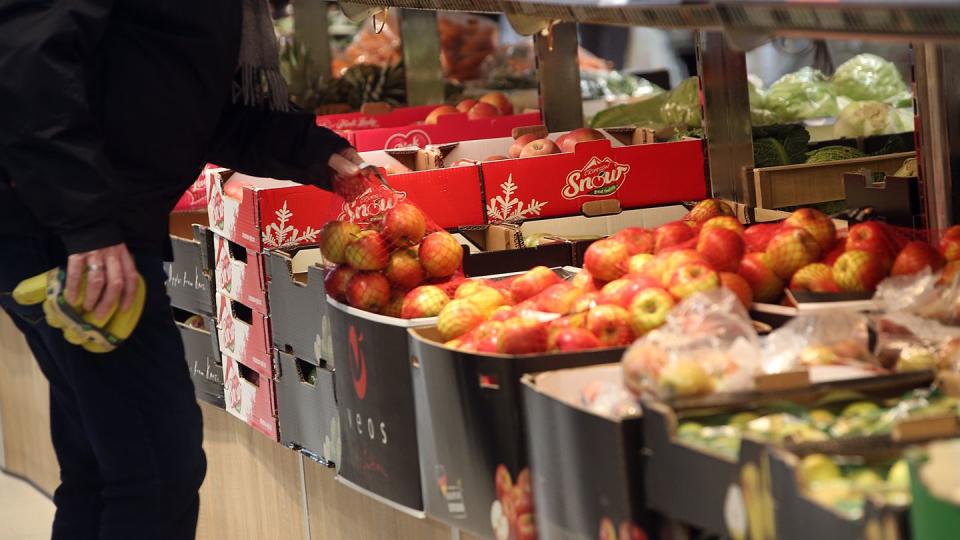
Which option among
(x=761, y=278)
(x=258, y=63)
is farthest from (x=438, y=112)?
(x=761, y=278)

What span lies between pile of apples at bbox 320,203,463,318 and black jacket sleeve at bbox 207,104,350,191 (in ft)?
0.59

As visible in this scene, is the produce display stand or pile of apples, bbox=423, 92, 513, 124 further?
pile of apples, bbox=423, 92, 513, 124

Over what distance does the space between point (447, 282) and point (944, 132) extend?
3.44ft

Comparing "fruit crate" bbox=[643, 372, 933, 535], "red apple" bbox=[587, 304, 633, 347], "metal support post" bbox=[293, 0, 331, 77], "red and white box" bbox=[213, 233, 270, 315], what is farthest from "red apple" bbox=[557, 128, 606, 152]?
"metal support post" bbox=[293, 0, 331, 77]

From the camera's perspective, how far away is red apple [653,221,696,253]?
2.71 metres

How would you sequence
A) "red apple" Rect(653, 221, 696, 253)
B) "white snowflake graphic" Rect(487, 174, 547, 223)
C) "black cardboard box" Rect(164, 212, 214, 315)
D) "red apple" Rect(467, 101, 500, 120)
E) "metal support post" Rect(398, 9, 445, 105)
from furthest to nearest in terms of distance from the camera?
"metal support post" Rect(398, 9, 445, 105) < "red apple" Rect(467, 101, 500, 120) < "black cardboard box" Rect(164, 212, 214, 315) < "white snowflake graphic" Rect(487, 174, 547, 223) < "red apple" Rect(653, 221, 696, 253)

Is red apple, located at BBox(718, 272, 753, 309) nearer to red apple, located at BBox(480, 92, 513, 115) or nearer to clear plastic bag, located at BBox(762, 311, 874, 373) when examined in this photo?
clear plastic bag, located at BBox(762, 311, 874, 373)

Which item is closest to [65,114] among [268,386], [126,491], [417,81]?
[126,491]

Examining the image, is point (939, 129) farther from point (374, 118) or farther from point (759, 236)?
point (374, 118)

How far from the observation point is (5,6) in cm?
247

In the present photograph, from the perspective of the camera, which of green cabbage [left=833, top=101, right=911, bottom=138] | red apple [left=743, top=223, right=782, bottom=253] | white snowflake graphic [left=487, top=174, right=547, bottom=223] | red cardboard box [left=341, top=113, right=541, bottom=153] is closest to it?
red apple [left=743, top=223, right=782, bottom=253]

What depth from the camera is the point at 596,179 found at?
3785 mm

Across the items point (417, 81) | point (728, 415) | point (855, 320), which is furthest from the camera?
point (417, 81)

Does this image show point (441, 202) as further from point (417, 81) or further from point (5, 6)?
point (417, 81)
